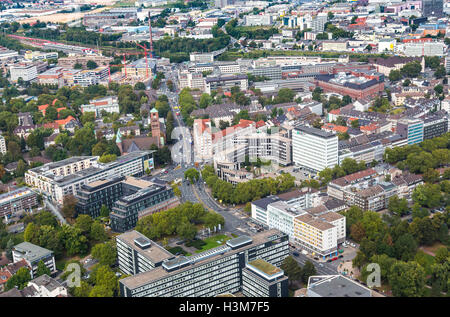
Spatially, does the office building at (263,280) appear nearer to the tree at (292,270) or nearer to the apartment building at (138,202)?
the tree at (292,270)

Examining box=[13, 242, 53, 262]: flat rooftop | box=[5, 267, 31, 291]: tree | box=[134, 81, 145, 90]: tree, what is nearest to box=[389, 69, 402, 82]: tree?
box=[134, 81, 145, 90]: tree

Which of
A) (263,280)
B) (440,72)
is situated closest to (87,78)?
(440,72)

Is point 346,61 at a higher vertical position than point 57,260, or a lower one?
higher

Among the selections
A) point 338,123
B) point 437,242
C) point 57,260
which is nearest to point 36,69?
point 338,123

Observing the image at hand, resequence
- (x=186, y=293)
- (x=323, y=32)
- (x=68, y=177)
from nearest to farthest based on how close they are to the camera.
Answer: (x=186, y=293) < (x=68, y=177) < (x=323, y=32)

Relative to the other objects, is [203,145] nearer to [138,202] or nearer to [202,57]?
[138,202]

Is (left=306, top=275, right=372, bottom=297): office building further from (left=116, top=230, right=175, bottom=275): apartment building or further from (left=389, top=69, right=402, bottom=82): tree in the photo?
(left=389, top=69, right=402, bottom=82): tree
